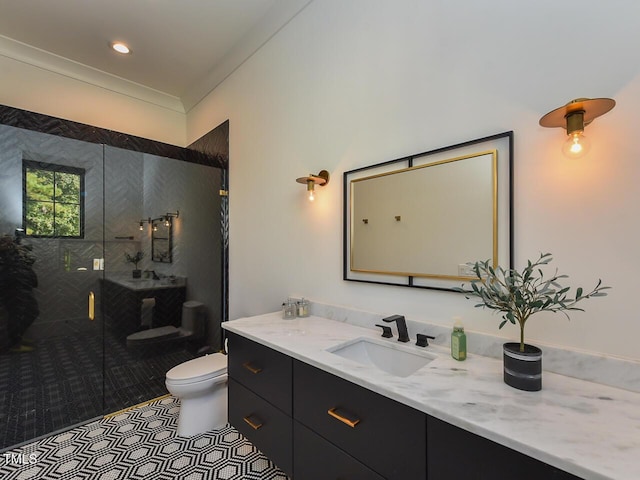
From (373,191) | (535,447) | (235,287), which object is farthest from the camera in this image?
(235,287)

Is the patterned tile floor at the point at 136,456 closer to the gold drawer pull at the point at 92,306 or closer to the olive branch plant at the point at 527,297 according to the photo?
the gold drawer pull at the point at 92,306

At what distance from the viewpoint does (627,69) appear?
0.97 meters

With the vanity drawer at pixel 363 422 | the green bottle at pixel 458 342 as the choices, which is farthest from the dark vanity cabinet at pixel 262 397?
the green bottle at pixel 458 342

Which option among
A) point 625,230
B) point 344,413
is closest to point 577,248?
point 625,230

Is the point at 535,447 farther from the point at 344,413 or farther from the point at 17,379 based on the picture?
the point at 17,379

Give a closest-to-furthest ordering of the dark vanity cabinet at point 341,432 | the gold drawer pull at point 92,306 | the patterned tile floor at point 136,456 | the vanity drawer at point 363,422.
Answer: the dark vanity cabinet at point 341,432 < the vanity drawer at point 363,422 < the patterned tile floor at point 136,456 < the gold drawer pull at point 92,306

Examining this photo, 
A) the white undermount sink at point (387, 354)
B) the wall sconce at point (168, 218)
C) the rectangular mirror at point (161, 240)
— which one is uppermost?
the wall sconce at point (168, 218)

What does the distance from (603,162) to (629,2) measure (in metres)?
0.51

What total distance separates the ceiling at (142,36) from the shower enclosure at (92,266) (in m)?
0.69

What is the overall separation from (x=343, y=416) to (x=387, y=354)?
412mm


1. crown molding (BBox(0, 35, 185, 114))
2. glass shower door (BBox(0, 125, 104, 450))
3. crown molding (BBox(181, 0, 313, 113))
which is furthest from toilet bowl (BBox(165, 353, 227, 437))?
crown molding (BBox(0, 35, 185, 114))

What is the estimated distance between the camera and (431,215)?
1419 mm

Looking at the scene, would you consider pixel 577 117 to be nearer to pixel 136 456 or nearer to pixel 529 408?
pixel 529 408

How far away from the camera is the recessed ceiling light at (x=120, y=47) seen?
8.18ft
